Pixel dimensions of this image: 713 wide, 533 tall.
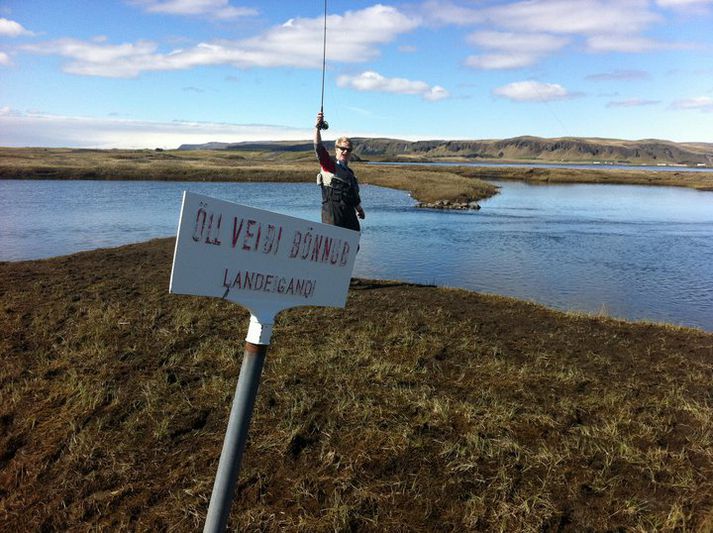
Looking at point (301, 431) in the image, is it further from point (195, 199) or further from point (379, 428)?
point (195, 199)

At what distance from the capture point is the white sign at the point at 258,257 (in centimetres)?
190

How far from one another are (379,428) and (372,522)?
120 cm

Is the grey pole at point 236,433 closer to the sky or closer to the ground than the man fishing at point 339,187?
closer to the ground

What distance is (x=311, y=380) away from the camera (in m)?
5.77

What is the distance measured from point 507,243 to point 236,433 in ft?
75.8

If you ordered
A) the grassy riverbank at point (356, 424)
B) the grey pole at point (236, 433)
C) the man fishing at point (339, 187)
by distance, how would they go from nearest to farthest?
the grey pole at point (236, 433) → the grassy riverbank at point (356, 424) → the man fishing at point (339, 187)

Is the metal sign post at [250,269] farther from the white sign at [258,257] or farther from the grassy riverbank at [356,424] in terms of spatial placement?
the grassy riverbank at [356,424]

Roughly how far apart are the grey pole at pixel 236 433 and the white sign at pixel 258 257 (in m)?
0.19

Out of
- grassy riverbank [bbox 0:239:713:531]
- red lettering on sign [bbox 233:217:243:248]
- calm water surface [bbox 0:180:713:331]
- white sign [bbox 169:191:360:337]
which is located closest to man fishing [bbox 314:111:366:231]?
grassy riverbank [bbox 0:239:713:531]

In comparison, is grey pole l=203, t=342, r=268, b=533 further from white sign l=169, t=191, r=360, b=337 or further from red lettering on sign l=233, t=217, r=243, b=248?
red lettering on sign l=233, t=217, r=243, b=248

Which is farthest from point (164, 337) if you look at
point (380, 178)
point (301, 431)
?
point (380, 178)

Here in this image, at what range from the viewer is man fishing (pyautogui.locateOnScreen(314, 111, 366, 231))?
7.84 meters

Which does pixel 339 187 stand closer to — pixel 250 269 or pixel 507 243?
pixel 250 269

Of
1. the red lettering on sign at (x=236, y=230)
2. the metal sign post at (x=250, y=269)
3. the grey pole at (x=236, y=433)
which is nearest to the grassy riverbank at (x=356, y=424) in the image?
the grey pole at (x=236, y=433)
